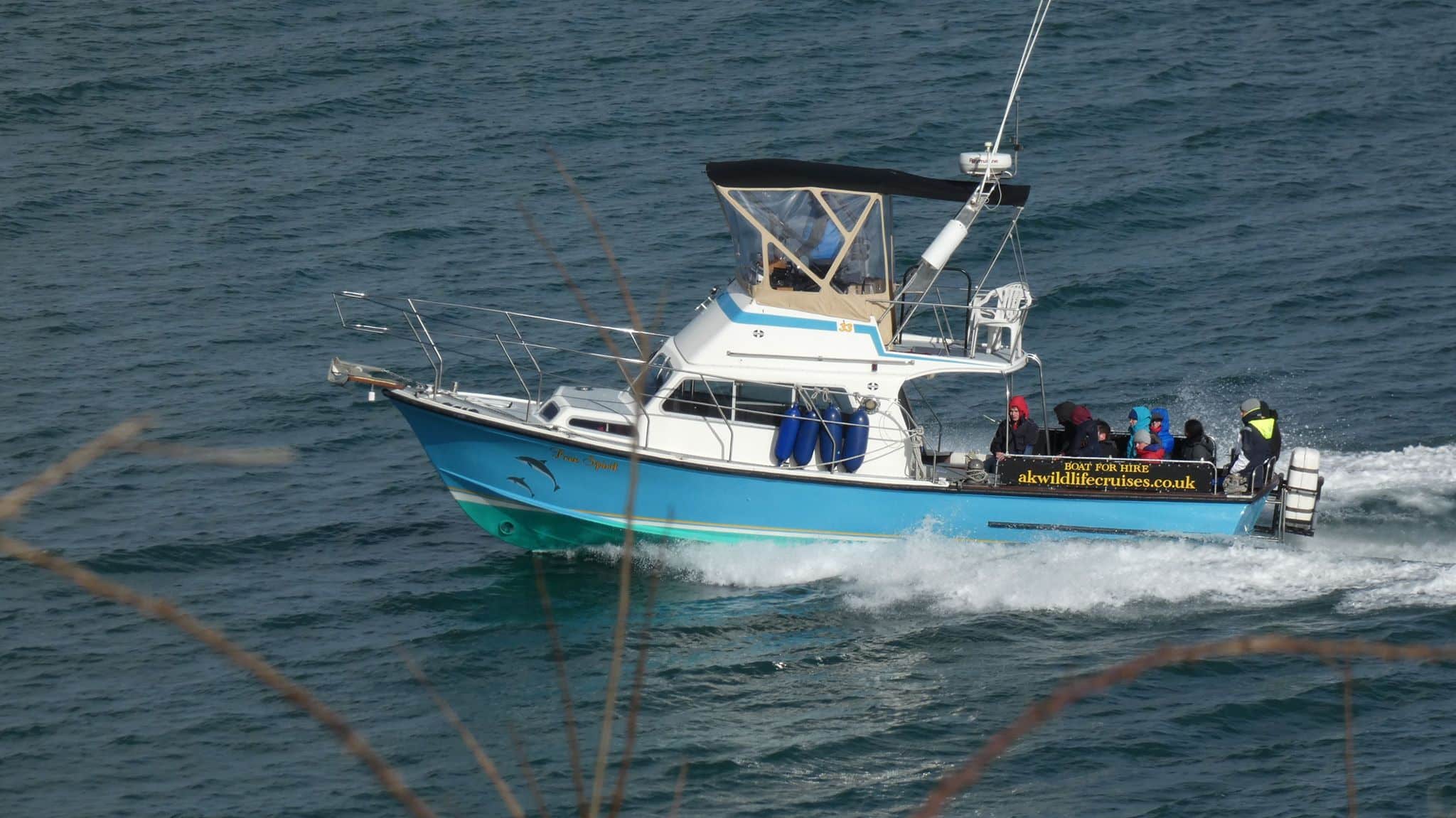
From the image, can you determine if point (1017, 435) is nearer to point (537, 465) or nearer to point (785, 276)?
point (785, 276)

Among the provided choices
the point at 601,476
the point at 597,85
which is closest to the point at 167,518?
the point at 601,476

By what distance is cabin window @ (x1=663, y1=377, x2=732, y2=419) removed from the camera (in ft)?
57.4

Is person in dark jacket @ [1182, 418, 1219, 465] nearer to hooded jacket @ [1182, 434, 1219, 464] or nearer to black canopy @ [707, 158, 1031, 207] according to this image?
hooded jacket @ [1182, 434, 1219, 464]

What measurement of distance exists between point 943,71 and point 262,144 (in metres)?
15.7

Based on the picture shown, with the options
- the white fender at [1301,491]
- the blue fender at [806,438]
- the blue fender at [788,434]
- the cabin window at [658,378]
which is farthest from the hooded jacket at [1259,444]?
the cabin window at [658,378]

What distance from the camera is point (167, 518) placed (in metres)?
19.7

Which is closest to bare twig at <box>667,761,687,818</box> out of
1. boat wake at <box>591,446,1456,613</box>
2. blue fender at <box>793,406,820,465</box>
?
boat wake at <box>591,446,1456,613</box>

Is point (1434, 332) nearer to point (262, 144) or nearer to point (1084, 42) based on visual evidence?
point (1084, 42)

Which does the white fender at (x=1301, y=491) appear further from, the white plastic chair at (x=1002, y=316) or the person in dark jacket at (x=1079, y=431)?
the white plastic chair at (x=1002, y=316)

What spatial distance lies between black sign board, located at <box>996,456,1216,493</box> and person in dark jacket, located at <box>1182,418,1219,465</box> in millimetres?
445

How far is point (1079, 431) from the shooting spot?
1778cm

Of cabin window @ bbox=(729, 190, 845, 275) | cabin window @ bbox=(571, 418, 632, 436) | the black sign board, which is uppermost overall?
cabin window @ bbox=(729, 190, 845, 275)

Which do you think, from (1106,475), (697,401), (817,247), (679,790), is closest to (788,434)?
A: (697,401)

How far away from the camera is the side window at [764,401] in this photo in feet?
57.7
